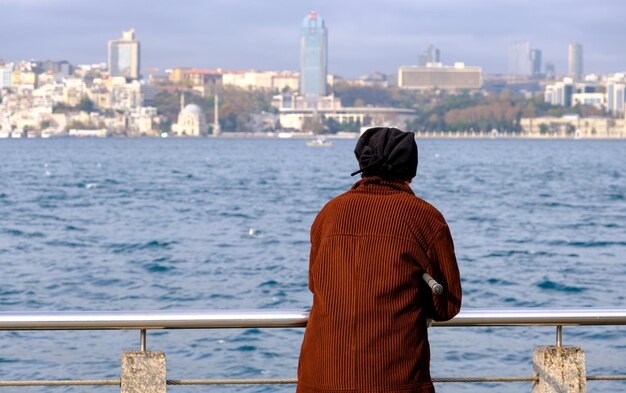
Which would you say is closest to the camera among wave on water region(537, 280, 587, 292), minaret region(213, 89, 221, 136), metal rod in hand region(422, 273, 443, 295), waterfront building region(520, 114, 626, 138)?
metal rod in hand region(422, 273, 443, 295)

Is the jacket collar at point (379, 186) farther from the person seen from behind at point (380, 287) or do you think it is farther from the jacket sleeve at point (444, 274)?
the jacket sleeve at point (444, 274)

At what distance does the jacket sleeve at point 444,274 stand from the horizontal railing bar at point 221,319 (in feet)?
0.57

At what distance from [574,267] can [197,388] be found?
527 inches

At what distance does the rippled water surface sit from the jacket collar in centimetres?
765

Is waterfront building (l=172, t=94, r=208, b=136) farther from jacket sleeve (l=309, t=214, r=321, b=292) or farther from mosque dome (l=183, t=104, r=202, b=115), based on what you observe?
jacket sleeve (l=309, t=214, r=321, b=292)

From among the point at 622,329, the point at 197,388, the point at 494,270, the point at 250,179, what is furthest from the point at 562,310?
the point at 250,179

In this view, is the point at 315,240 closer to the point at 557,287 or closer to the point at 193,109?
the point at 557,287

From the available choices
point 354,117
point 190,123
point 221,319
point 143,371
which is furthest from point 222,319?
point 354,117

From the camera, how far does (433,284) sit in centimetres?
279

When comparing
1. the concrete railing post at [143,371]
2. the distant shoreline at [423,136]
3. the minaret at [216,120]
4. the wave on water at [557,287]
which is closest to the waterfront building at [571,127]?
the distant shoreline at [423,136]

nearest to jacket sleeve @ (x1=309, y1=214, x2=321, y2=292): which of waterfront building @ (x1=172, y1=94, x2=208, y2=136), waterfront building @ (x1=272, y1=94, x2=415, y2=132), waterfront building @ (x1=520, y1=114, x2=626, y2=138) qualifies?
waterfront building @ (x1=172, y1=94, x2=208, y2=136)

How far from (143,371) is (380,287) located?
70 centimetres

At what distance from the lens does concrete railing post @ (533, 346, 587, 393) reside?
3227mm

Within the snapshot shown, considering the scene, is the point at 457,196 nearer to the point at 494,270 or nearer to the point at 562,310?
the point at 494,270
